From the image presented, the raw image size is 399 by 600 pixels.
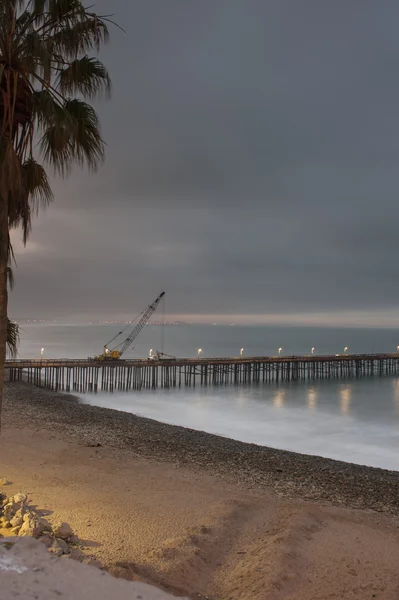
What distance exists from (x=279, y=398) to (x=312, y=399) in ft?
9.92

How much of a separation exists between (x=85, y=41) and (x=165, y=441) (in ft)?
42.0

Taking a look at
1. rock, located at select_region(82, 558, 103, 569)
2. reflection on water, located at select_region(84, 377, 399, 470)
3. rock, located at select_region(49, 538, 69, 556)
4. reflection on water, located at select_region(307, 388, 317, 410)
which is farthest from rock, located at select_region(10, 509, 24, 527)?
reflection on water, located at select_region(307, 388, 317, 410)

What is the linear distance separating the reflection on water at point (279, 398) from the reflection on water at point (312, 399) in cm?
238

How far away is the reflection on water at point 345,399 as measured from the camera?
3866 centimetres

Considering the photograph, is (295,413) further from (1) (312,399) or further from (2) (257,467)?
(2) (257,467)

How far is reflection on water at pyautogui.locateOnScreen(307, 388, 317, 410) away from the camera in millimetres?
39891

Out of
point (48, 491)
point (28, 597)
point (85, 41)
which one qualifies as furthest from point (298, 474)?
point (85, 41)

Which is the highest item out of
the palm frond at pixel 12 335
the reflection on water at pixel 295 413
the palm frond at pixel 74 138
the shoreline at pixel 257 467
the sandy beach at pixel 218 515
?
the palm frond at pixel 74 138

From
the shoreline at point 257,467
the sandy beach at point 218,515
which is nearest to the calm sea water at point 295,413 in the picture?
the shoreline at point 257,467

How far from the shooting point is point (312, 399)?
1711 inches

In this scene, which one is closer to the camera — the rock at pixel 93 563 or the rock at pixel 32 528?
the rock at pixel 93 563

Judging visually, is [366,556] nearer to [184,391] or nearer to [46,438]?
[46,438]

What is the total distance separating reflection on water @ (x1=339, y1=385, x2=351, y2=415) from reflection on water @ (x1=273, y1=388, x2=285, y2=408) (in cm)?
514

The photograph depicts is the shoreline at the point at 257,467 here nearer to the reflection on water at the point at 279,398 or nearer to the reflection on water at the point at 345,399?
the reflection on water at the point at 279,398
